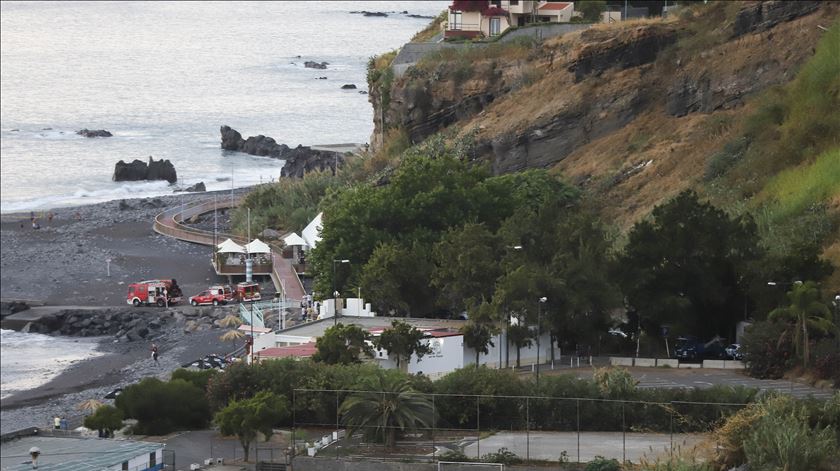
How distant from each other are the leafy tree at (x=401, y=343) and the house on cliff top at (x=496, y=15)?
4859 cm

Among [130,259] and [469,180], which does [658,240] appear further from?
[130,259]

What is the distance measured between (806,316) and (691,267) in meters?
6.73

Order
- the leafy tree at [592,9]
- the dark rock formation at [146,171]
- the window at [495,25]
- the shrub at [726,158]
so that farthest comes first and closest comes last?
the dark rock formation at [146,171], the window at [495,25], the leafy tree at [592,9], the shrub at [726,158]

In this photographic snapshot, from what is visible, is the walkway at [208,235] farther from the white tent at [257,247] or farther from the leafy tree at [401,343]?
the leafy tree at [401,343]

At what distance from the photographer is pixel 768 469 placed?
40.8 m

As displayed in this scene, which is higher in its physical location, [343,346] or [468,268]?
[468,268]

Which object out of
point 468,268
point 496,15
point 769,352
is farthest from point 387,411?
point 496,15

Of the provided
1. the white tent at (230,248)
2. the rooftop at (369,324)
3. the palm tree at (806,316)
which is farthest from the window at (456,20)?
the palm tree at (806,316)

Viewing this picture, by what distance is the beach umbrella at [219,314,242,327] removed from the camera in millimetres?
78375

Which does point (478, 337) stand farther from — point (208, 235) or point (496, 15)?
point (496, 15)

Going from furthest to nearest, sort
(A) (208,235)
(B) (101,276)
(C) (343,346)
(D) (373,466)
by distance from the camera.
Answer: (A) (208,235) → (B) (101,276) → (C) (343,346) → (D) (373,466)

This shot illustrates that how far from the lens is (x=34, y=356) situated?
254ft

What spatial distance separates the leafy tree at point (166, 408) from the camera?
5494 centimetres

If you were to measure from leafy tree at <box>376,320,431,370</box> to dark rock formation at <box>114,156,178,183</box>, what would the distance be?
79385mm
